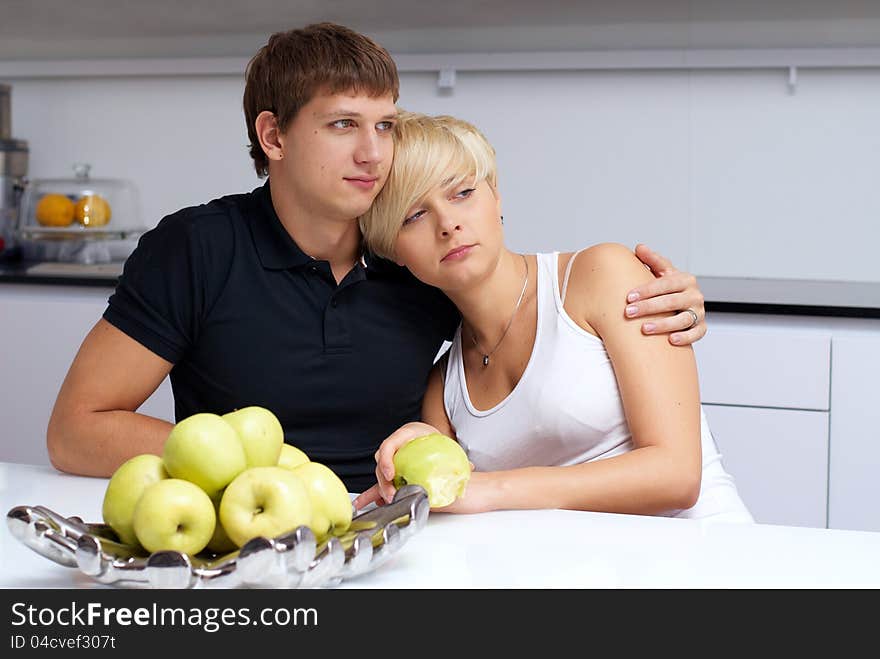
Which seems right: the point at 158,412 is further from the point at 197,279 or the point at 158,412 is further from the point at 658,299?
the point at 658,299

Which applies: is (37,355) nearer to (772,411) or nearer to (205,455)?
(772,411)

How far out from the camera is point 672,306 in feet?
4.33

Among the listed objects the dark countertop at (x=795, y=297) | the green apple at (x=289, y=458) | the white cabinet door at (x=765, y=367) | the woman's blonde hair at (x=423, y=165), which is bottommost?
the white cabinet door at (x=765, y=367)

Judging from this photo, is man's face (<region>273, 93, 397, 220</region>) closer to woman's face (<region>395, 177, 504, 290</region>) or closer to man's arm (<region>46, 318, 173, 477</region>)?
woman's face (<region>395, 177, 504, 290</region>)

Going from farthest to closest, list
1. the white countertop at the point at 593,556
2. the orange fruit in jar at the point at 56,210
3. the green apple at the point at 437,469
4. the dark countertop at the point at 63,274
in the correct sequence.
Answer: the orange fruit in jar at the point at 56,210 < the dark countertop at the point at 63,274 < the green apple at the point at 437,469 < the white countertop at the point at 593,556

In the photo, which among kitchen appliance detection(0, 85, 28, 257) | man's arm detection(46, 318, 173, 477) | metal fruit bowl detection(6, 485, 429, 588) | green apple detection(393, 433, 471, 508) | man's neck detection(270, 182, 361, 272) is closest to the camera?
metal fruit bowl detection(6, 485, 429, 588)

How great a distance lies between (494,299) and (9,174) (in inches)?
79.3

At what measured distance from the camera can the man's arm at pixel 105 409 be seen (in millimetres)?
1228

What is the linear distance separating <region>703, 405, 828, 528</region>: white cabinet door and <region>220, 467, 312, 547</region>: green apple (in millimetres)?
1519

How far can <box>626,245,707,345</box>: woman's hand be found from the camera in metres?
1.29

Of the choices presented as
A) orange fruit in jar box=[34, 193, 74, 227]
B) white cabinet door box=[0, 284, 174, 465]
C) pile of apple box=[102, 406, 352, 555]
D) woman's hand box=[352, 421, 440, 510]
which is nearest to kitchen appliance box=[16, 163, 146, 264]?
orange fruit in jar box=[34, 193, 74, 227]

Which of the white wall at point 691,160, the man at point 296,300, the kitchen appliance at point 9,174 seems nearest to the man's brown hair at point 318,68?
the man at point 296,300

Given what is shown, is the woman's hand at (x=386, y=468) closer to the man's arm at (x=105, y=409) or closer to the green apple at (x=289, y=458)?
the green apple at (x=289, y=458)

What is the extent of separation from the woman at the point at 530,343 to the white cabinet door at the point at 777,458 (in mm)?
717
